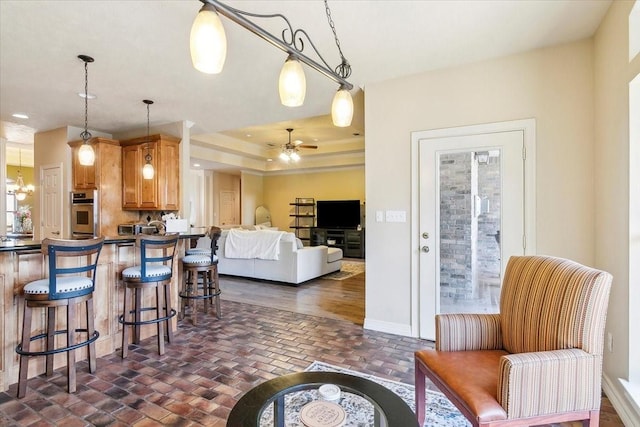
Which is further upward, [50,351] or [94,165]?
[94,165]

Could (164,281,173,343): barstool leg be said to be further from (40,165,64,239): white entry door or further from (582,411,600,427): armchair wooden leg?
(40,165,64,239): white entry door

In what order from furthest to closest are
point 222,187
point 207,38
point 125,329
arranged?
1. point 222,187
2. point 125,329
3. point 207,38

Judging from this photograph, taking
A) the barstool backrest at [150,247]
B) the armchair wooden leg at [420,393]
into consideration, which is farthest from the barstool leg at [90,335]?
the armchair wooden leg at [420,393]

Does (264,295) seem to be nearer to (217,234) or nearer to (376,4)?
(217,234)

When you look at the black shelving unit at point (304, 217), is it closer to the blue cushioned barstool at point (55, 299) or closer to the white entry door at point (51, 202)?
the white entry door at point (51, 202)

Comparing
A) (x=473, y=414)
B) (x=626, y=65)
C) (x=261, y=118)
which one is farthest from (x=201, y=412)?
(x=261, y=118)

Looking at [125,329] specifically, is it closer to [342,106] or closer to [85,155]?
[85,155]

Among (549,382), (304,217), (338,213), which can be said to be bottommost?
(549,382)

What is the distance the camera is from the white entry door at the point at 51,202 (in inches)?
223

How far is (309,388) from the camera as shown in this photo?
1.46m

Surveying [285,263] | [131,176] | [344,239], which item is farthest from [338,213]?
[131,176]

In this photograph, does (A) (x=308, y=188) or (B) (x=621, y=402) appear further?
(A) (x=308, y=188)

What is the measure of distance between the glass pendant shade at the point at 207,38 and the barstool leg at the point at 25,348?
2332 mm

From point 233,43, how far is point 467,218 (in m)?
2.67
